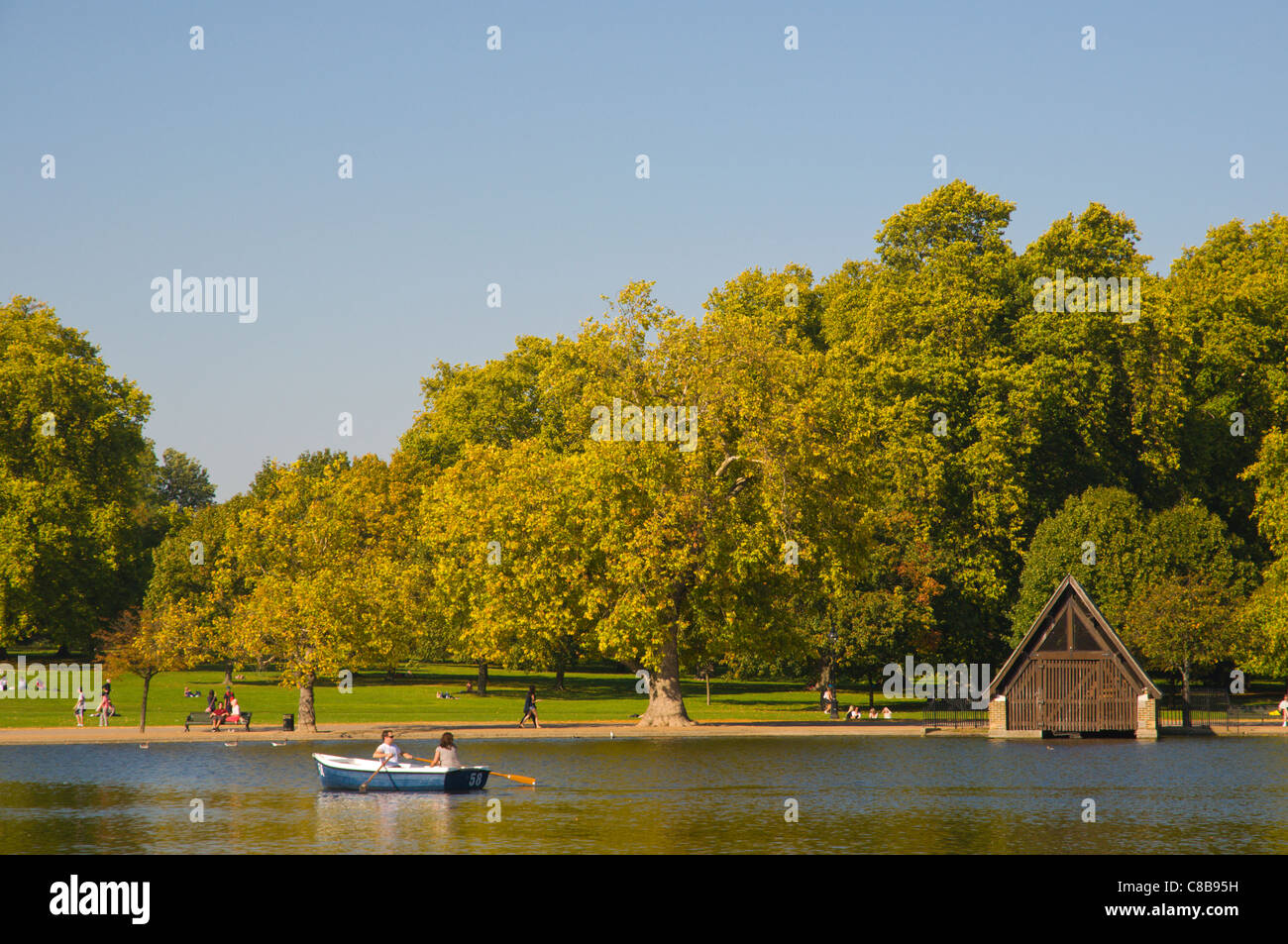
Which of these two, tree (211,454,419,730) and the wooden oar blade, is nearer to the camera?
the wooden oar blade

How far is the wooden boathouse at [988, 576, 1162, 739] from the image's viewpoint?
58.2m

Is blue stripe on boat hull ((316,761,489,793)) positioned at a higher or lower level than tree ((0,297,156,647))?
lower

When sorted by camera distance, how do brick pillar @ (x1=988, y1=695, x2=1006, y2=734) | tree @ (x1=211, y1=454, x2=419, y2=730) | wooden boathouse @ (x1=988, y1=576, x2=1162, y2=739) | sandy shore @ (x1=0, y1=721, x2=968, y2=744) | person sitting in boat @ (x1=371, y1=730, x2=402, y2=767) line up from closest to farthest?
1. person sitting in boat @ (x1=371, y1=730, x2=402, y2=767)
2. sandy shore @ (x1=0, y1=721, x2=968, y2=744)
3. tree @ (x1=211, y1=454, x2=419, y2=730)
4. wooden boathouse @ (x1=988, y1=576, x2=1162, y2=739)
5. brick pillar @ (x1=988, y1=695, x2=1006, y2=734)

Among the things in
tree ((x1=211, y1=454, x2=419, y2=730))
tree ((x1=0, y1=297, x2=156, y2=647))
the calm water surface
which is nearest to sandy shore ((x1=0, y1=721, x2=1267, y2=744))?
the calm water surface

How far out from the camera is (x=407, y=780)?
39.4 metres

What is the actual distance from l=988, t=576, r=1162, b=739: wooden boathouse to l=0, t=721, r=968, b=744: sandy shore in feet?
7.76

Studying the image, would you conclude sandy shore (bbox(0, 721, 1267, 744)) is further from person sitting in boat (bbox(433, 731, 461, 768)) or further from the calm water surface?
person sitting in boat (bbox(433, 731, 461, 768))

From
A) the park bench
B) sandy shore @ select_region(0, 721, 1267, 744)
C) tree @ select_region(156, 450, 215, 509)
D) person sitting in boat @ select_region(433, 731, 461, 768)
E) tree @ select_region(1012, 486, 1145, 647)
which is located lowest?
sandy shore @ select_region(0, 721, 1267, 744)

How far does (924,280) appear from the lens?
84438 mm

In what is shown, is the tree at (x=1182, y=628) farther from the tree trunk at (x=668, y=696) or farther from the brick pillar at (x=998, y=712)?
the tree trunk at (x=668, y=696)

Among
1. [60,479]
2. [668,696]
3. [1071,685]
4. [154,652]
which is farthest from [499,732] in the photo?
[60,479]

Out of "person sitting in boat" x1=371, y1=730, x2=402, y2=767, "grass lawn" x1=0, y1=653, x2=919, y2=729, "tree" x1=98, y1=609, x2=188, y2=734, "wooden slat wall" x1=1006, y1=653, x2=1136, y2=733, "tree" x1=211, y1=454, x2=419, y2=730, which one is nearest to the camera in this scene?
"person sitting in boat" x1=371, y1=730, x2=402, y2=767
